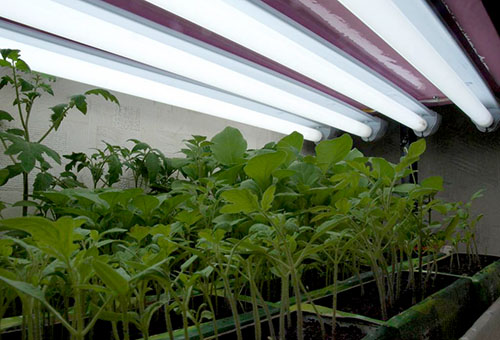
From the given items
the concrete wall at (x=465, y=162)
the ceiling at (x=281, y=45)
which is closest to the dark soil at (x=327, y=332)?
the ceiling at (x=281, y=45)

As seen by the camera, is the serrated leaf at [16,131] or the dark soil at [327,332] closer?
the dark soil at [327,332]

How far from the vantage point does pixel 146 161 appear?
105 cm

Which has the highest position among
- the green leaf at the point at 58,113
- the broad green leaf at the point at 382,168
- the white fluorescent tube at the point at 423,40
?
the white fluorescent tube at the point at 423,40

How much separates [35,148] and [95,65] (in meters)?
0.25

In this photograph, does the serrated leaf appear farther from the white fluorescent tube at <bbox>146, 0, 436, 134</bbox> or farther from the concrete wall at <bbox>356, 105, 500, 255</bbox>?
the concrete wall at <bbox>356, 105, 500, 255</bbox>

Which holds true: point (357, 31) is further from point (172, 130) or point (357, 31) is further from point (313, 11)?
point (172, 130)

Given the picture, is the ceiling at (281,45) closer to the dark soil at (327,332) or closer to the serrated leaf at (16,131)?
the serrated leaf at (16,131)

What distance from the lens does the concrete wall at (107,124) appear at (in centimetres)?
106

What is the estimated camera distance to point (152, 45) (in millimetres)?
788

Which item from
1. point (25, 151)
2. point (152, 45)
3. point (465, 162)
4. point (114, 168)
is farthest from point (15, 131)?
point (465, 162)

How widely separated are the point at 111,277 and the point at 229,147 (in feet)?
1.39

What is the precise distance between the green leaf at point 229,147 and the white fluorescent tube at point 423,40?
0.30 m

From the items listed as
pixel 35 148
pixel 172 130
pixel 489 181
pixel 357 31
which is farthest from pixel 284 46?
pixel 489 181

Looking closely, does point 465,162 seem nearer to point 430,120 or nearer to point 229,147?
point 430,120
